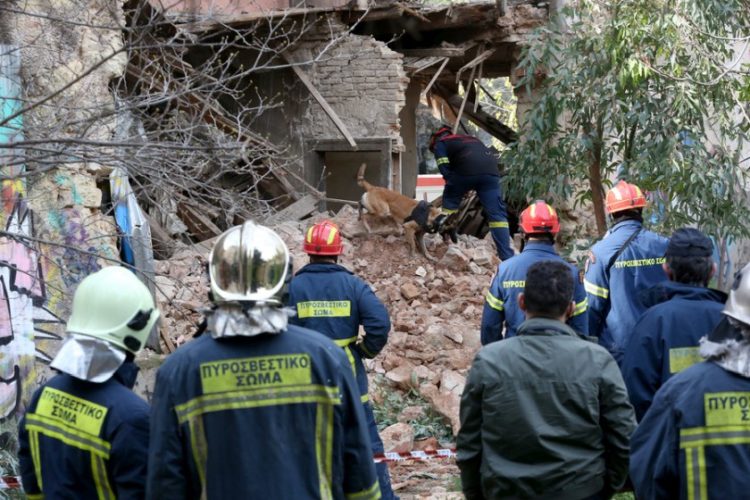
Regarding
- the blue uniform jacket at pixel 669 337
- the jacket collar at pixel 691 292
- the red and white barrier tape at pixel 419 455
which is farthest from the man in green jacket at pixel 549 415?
the red and white barrier tape at pixel 419 455

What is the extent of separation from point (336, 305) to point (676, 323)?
241 cm

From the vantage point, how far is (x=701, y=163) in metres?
8.23

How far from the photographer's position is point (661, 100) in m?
8.43

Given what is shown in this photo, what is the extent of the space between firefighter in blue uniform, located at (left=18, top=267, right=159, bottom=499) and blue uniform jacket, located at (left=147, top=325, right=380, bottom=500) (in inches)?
6.2

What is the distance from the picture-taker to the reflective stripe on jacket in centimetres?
363

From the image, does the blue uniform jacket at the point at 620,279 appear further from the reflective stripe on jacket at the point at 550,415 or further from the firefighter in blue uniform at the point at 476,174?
the firefighter in blue uniform at the point at 476,174

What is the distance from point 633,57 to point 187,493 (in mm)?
6181

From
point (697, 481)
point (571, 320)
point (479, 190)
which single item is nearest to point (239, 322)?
point (697, 481)

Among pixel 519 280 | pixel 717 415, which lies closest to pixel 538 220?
pixel 519 280

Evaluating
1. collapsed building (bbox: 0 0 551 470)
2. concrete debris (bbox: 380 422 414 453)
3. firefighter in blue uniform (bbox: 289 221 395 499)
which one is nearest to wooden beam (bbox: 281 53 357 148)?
collapsed building (bbox: 0 0 551 470)

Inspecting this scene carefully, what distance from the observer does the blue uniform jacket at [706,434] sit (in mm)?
2953

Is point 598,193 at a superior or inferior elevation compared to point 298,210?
superior

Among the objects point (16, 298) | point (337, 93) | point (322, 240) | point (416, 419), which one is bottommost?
point (416, 419)

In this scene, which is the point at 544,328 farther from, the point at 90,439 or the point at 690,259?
the point at 90,439
